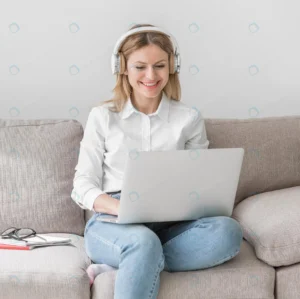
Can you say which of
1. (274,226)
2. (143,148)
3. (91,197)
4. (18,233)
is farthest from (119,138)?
(274,226)

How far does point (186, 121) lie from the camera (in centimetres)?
221

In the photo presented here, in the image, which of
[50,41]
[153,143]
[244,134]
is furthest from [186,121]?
[50,41]

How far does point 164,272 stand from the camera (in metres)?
1.93

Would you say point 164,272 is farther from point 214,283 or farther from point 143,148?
point 143,148

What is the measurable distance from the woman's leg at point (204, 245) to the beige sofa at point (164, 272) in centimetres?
3

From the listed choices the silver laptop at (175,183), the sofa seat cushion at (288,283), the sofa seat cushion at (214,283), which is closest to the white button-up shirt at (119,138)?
the silver laptop at (175,183)

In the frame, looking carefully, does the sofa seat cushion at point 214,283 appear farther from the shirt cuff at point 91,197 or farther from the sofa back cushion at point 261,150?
the sofa back cushion at point 261,150

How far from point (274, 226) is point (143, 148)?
19.2 inches

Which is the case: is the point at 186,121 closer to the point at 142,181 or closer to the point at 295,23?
the point at 142,181

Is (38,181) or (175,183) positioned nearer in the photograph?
(175,183)

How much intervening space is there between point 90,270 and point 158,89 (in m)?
Result: 0.62

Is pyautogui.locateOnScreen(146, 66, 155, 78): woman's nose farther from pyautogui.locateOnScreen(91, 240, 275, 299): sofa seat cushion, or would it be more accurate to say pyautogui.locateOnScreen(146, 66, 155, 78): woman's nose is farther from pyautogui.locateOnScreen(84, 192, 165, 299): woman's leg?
pyautogui.locateOnScreen(91, 240, 275, 299): sofa seat cushion

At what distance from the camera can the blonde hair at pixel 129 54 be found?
2.10 meters

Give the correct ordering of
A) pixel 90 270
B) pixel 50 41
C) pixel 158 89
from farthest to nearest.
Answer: pixel 50 41 < pixel 158 89 < pixel 90 270
